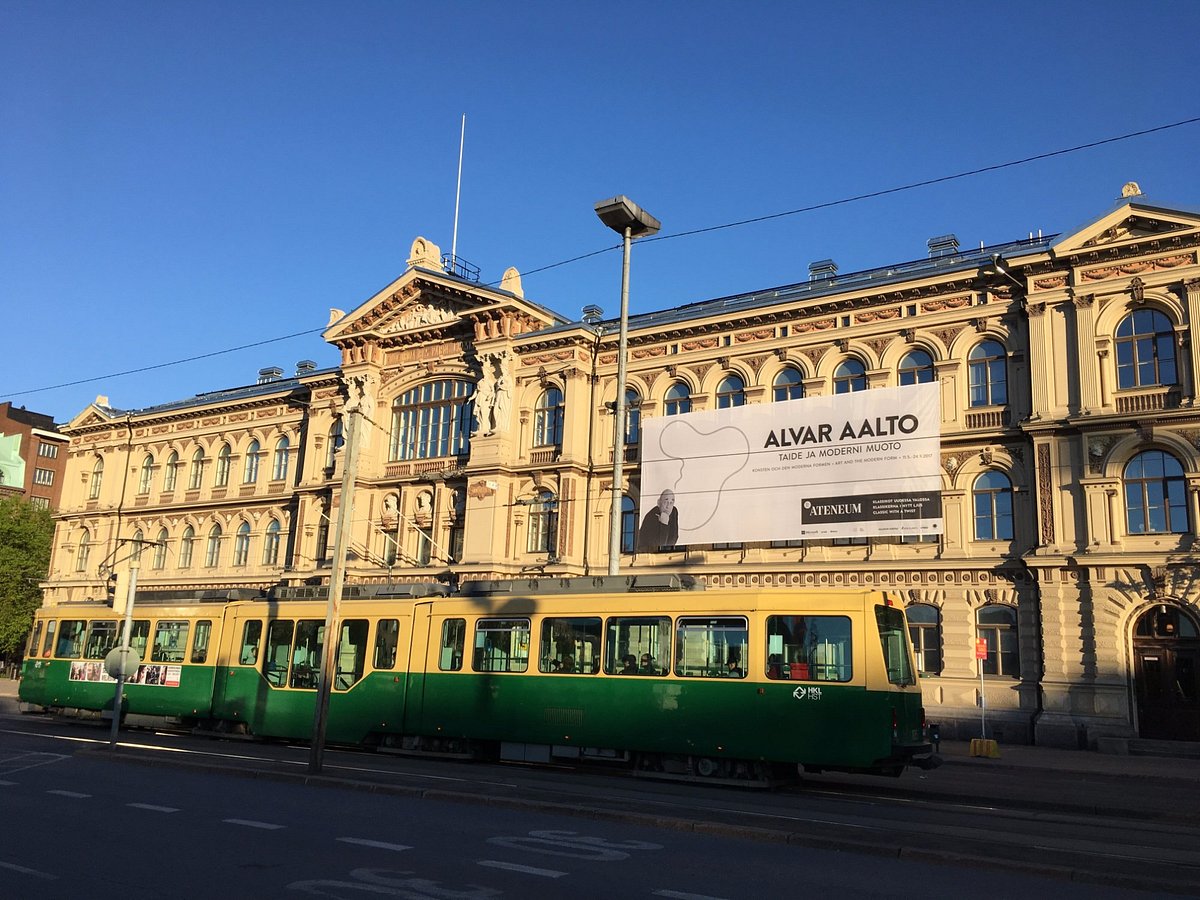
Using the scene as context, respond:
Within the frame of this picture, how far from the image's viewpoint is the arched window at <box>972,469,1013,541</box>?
3038 centimetres

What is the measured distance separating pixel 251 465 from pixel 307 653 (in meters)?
29.3

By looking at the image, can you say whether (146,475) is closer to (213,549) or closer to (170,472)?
(170,472)

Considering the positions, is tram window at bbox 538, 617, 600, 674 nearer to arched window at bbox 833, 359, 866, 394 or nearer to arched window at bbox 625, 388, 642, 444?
arched window at bbox 833, 359, 866, 394

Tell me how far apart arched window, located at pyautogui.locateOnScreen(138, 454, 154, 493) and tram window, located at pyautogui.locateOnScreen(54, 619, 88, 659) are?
89.3 feet

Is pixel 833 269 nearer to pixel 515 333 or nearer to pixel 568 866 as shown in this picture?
pixel 515 333

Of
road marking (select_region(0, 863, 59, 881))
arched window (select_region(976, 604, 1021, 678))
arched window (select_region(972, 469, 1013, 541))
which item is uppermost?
arched window (select_region(972, 469, 1013, 541))

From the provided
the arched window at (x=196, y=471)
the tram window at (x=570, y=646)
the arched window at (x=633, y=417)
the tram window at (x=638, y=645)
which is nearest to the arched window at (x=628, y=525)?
the arched window at (x=633, y=417)

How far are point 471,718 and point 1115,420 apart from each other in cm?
1932

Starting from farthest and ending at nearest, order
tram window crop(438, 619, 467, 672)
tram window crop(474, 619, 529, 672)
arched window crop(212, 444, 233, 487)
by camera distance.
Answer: arched window crop(212, 444, 233, 487)
tram window crop(438, 619, 467, 672)
tram window crop(474, 619, 529, 672)

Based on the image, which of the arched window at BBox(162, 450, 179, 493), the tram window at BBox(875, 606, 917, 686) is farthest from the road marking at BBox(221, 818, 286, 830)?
the arched window at BBox(162, 450, 179, 493)

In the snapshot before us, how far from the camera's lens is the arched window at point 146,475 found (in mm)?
55469

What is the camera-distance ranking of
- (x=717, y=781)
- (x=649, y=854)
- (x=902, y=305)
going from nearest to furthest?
(x=649, y=854) → (x=717, y=781) → (x=902, y=305)

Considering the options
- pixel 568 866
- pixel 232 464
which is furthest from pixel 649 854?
pixel 232 464

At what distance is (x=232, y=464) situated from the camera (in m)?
51.5
